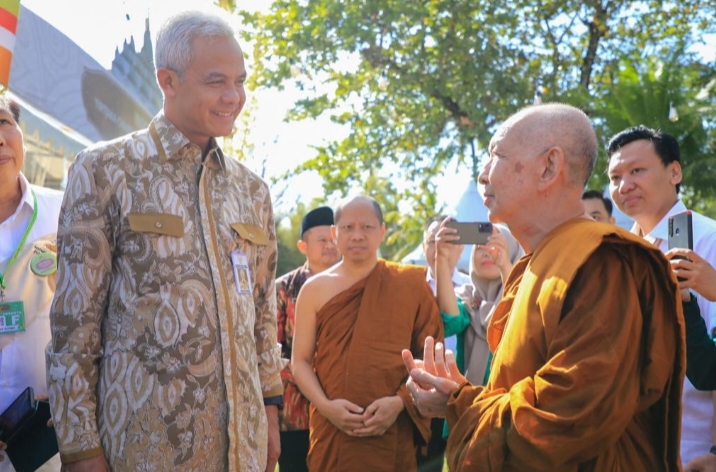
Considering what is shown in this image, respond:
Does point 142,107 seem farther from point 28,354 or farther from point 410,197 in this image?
point 410,197

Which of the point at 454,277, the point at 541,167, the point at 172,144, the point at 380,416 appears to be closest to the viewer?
the point at 541,167

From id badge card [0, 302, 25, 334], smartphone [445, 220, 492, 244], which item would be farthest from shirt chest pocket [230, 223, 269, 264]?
smartphone [445, 220, 492, 244]

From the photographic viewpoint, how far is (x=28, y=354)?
126 inches

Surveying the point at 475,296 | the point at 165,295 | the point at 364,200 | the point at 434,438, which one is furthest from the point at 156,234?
the point at 475,296

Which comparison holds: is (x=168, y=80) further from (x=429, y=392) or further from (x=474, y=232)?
(x=474, y=232)

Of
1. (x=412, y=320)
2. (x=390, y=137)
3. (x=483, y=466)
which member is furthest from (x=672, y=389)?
(x=390, y=137)

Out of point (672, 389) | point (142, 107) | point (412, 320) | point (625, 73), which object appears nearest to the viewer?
point (672, 389)

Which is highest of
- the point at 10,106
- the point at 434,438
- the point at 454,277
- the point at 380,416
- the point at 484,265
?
the point at 10,106

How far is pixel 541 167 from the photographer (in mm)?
2533

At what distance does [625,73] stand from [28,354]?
9.68 metres

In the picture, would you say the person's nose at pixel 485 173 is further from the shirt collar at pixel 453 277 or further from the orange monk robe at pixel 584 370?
the shirt collar at pixel 453 277

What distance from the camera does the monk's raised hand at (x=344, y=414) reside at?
4730mm

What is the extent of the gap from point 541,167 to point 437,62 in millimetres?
11011

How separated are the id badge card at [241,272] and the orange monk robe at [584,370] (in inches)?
33.7
